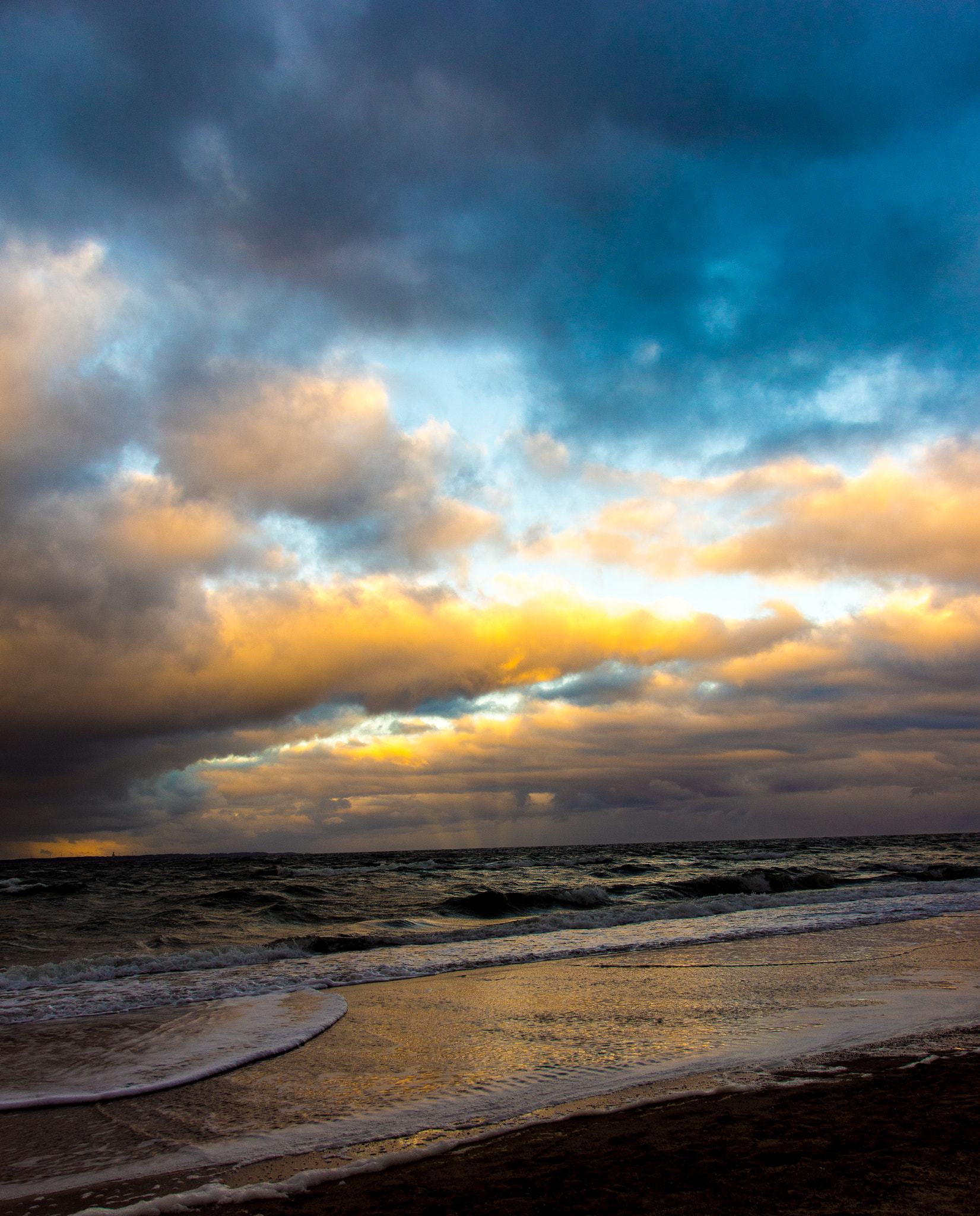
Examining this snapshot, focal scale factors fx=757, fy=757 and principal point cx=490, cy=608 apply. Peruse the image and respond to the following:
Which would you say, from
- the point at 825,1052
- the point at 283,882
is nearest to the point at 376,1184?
the point at 825,1052

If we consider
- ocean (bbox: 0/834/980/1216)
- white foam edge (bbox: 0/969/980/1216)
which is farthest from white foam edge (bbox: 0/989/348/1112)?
white foam edge (bbox: 0/969/980/1216)

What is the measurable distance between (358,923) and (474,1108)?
51.3 ft

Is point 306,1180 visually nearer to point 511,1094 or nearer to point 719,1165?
point 511,1094

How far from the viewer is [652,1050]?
682 cm

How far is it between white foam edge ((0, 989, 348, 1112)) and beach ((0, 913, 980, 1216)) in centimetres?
13

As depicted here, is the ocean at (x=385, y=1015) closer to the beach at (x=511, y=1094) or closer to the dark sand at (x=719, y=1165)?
the beach at (x=511, y=1094)

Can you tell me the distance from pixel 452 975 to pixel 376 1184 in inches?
317

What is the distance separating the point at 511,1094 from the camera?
18.7 ft

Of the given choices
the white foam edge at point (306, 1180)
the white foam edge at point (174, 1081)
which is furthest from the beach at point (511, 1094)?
the white foam edge at point (174, 1081)

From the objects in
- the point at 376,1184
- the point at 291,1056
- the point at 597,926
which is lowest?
the point at 597,926

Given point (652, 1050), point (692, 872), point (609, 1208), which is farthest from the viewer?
point (692, 872)

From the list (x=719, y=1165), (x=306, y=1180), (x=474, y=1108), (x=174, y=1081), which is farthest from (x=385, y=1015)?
(x=719, y=1165)

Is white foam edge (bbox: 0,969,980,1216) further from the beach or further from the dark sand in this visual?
the dark sand

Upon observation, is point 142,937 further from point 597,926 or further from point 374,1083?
point 374,1083
